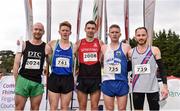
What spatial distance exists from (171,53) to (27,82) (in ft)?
117

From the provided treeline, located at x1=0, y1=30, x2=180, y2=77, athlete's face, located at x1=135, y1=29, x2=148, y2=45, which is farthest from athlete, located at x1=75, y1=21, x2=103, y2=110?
treeline, located at x1=0, y1=30, x2=180, y2=77

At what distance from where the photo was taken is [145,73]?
520 cm

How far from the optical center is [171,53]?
130 ft

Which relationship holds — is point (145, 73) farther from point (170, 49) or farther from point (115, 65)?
point (170, 49)

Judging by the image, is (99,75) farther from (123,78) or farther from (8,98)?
(8,98)

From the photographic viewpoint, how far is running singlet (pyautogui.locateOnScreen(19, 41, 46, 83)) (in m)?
5.40

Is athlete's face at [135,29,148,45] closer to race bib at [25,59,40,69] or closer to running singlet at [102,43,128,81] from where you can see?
running singlet at [102,43,128,81]

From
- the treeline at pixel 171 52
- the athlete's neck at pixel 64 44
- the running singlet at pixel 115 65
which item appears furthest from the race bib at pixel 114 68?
the treeline at pixel 171 52

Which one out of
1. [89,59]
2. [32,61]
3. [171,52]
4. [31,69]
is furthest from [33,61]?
[171,52]

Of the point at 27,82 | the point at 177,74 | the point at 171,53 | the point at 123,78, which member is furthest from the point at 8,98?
the point at 171,53

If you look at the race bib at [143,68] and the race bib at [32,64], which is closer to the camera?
the race bib at [143,68]

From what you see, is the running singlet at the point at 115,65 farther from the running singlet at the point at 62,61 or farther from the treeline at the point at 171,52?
the treeline at the point at 171,52

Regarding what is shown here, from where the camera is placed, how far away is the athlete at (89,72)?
18.1 feet

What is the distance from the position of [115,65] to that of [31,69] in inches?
52.9
